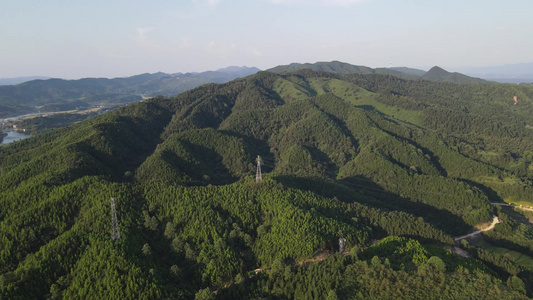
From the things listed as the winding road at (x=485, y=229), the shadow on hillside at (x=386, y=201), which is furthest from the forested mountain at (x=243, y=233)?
the winding road at (x=485, y=229)

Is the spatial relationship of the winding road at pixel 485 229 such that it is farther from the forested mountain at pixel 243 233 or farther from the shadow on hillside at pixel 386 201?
the shadow on hillside at pixel 386 201

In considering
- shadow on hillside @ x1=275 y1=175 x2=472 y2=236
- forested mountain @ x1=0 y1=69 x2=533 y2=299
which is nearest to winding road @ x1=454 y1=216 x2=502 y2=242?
forested mountain @ x1=0 y1=69 x2=533 y2=299

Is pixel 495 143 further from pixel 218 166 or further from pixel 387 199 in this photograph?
pixel 218 166

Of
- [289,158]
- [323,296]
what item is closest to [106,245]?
[323,296]

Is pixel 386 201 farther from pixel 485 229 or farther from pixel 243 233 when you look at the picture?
pixel 243 233

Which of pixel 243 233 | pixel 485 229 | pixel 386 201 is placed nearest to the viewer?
pixel 243 233

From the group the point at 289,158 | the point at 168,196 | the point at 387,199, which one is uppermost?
the point at 168,196

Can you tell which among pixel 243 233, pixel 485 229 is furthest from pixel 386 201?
pixel 243 233

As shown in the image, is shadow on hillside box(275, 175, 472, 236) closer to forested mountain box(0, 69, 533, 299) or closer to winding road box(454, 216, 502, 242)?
forested mountain box(0, 69, 533, 299)
